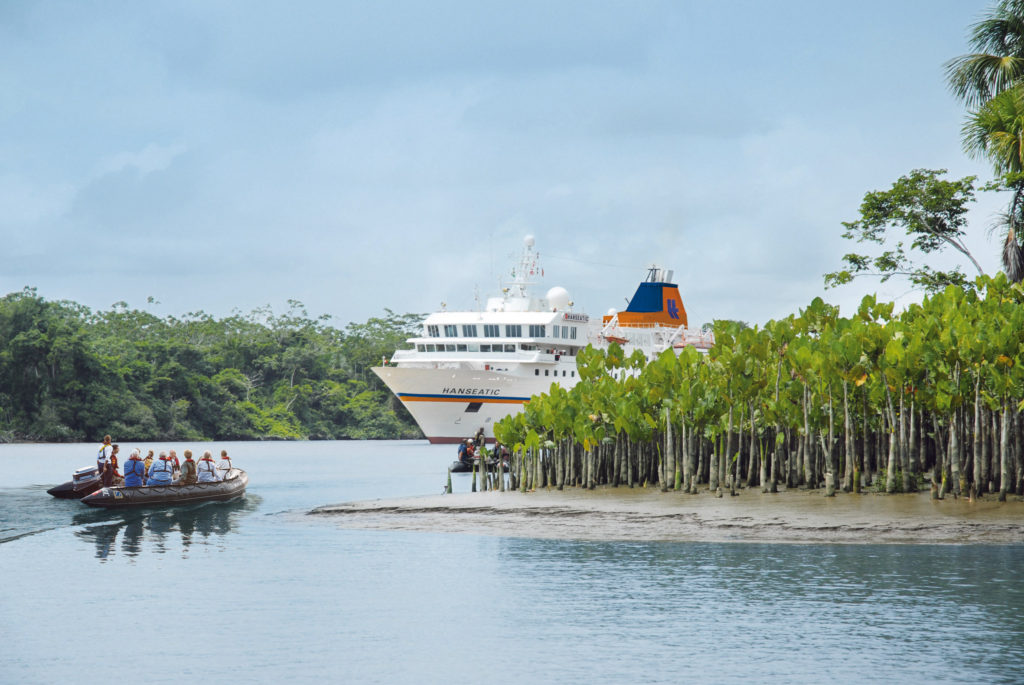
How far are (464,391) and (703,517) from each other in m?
45.4

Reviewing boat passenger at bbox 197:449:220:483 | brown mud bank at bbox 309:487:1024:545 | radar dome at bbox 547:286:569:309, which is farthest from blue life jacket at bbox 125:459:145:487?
radar dome at bbox 547:286:569:309

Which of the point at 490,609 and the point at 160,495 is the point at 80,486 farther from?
the point at 490,609

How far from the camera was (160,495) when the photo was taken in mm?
31953

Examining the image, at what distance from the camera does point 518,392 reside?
7044cm

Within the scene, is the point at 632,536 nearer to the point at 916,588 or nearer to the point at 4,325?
the point at 916,588

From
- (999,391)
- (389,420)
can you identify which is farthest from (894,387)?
(389,420)

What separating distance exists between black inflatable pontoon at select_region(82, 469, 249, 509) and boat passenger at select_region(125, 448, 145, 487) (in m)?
0.30

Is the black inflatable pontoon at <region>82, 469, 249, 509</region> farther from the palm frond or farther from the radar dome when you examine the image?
the radar dome

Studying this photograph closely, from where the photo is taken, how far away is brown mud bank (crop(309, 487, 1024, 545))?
23.3 metres

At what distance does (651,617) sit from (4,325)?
77862 mm

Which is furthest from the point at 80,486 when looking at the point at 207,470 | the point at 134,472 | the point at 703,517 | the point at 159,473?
the point at 703,517

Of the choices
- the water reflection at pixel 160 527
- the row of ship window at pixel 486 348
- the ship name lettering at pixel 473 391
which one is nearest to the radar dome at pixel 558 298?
the row of ship window at pixel 486 348

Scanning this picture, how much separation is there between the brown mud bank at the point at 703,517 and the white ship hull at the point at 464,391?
37954 mm

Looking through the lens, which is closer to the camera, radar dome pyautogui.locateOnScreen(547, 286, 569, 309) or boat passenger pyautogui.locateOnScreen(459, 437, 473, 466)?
boat passenger pyautogui.locateOnScreen(459, 437, 473, 466)
